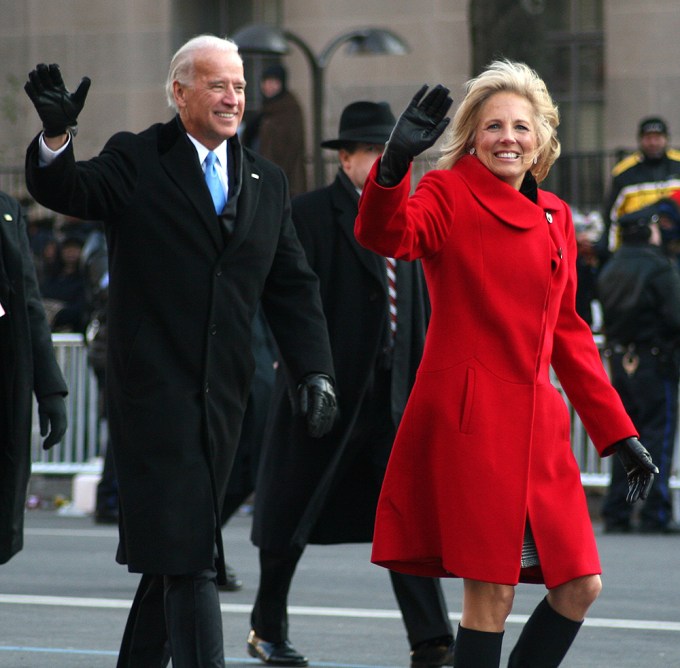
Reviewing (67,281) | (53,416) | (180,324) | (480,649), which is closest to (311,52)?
(67,281)

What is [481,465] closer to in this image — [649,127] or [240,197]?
[240,197]

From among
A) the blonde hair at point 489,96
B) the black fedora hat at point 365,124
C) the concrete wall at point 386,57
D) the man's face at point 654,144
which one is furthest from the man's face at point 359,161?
the concrete wall at point 386,57

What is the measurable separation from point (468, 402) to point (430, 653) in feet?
6.51

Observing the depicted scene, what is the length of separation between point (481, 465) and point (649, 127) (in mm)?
9407

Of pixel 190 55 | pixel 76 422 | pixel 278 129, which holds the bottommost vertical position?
pixel 76 422

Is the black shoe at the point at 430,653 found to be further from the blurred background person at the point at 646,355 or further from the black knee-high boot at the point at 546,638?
the blurred background person at the point at 646,355

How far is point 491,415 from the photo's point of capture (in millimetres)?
4918

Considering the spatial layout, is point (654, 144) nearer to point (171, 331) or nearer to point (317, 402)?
point (317, 402)

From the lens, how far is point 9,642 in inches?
285

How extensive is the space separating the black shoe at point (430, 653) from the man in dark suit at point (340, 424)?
199 mm

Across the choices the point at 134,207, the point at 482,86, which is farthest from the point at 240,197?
the point at 482,86

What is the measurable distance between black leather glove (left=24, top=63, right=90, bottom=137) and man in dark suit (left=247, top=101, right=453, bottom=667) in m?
2.23

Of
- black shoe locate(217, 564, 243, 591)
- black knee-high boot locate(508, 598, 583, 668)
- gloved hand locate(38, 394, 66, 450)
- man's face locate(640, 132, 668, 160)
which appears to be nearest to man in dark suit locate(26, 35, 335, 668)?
black knee-high boot locate(508, 598, 583, 668)

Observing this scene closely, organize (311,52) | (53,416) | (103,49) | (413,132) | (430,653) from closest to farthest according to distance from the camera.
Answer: (413,132) → (53,416) → (430,653) → (311,52) → (103,49)
